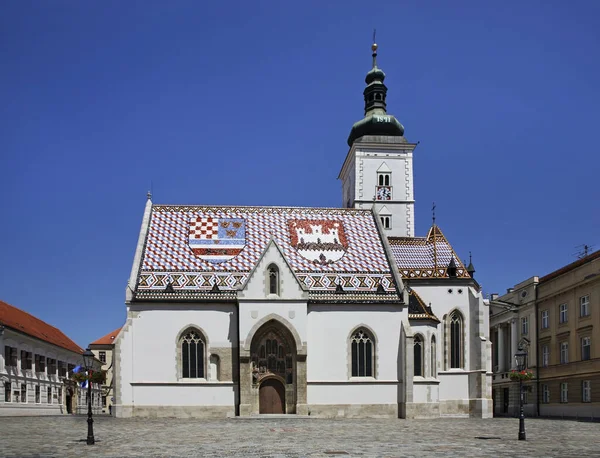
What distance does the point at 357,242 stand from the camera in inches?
1975

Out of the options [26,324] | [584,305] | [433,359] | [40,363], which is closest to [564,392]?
[584,305]

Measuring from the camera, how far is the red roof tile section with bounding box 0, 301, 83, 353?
56.3 m

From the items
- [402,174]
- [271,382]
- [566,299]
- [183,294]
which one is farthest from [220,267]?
[566,299]

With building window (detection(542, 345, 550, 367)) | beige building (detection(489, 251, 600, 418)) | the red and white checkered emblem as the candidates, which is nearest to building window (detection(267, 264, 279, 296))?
the red and white checkered emblem

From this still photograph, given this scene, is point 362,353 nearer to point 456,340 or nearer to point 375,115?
point 456,340

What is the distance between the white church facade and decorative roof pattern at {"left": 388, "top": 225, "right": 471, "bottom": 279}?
629mm

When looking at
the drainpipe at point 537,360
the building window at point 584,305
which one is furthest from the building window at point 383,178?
the building window at point 584,305

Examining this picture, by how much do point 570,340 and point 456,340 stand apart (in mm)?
10263

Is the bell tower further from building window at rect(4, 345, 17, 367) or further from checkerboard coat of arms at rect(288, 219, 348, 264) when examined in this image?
building window at rect(4, 345, 17, 367)

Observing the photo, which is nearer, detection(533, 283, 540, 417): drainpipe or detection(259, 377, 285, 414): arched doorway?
detection(259, 377, 285, 414): arched doorway

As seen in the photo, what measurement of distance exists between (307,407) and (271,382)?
2636 millimetres

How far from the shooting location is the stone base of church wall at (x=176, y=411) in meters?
43.7

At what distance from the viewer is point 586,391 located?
170ft

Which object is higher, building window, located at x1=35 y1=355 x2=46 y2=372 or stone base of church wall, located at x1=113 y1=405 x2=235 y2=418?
building window, located at x1=35 y1=355 x2=46 y2=372
